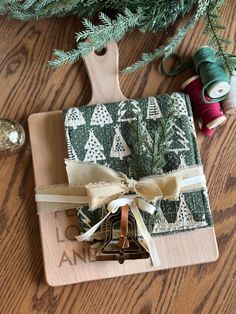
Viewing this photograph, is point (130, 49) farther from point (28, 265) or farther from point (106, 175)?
point (28, 265)

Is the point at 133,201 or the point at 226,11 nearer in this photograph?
the point at 133,201

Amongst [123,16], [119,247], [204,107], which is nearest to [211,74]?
[204,107]

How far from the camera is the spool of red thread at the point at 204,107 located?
810 millimetres

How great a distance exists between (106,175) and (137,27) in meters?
0.26

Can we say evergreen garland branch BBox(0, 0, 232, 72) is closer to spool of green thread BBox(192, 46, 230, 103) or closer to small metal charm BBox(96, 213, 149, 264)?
spool of green thread BBox(192, 46, 230, 103)

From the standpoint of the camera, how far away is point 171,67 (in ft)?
2.80

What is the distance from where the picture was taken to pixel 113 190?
75 centimetres

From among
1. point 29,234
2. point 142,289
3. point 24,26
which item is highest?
point 24,26

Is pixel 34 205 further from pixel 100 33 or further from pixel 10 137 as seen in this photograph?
pixel 100 33

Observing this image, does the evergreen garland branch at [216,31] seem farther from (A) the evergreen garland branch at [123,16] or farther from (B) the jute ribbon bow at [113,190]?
(B) the jute ribbon bow at [113,190]

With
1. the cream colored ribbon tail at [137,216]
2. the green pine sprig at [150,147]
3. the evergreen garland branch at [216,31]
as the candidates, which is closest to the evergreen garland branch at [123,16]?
the evergreen garland branch at [216,31]

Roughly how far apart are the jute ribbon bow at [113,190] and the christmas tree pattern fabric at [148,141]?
0.02m

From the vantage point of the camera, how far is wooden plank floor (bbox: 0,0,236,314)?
799mm

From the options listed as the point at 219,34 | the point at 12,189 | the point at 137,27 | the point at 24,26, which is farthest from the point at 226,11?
the point at 12,189
